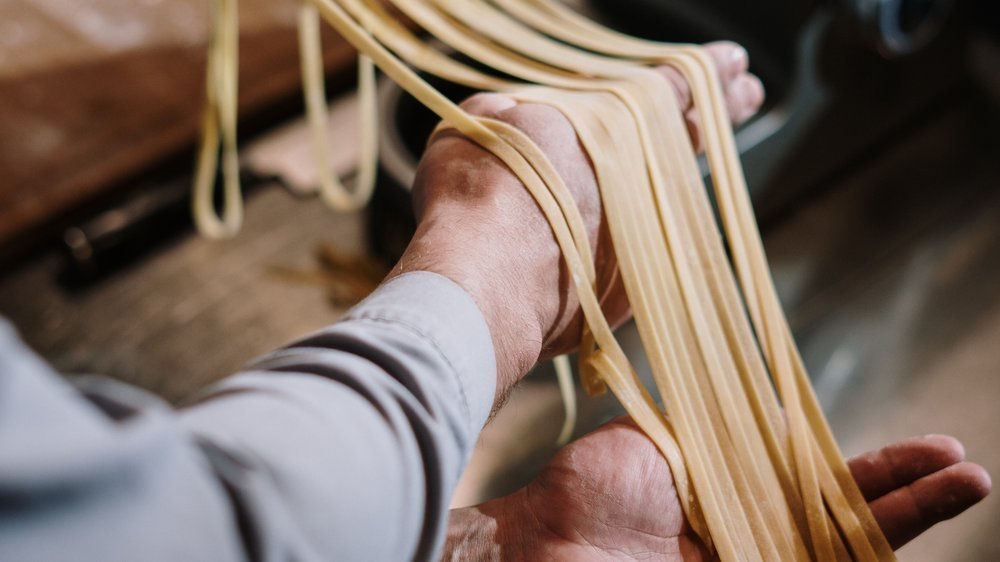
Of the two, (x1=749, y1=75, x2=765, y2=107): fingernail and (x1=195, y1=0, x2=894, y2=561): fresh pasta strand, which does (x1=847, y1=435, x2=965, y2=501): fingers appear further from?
(x1=749, y1=75, x2=765, y2=107): fingernail

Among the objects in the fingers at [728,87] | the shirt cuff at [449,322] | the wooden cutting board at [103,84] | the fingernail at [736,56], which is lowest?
the wooden cutting board at [103,84]

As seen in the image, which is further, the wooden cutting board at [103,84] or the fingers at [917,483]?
the wooden cutting board at [103,84]

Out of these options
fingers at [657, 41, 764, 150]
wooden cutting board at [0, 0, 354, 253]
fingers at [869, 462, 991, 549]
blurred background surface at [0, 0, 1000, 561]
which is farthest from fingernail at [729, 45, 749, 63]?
wooden cutting board at [0, 0, 354, 253]

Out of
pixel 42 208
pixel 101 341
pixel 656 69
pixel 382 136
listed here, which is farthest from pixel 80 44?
pixel 656 69

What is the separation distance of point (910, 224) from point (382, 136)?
715 mm

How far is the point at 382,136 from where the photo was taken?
0.84m

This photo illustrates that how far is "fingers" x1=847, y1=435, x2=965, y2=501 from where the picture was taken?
22.4 inches

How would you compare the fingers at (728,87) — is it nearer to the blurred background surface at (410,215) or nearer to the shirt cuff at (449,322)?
the blurred background surface at (410,215)

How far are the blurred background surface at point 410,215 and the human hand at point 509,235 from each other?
0.17m

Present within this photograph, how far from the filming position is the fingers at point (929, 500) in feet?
1.77

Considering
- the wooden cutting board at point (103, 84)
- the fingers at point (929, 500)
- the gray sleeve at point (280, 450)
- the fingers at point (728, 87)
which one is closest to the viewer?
the gray sleeve at point (280, 450)

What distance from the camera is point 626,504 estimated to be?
556mm

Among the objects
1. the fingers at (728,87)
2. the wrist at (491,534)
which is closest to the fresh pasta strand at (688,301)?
the fingers at (728,87)

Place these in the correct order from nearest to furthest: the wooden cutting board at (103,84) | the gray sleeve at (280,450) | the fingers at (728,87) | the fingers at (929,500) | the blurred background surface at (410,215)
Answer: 1. the gray sleeve at (280,450)
2. the fingers at (929,500)
3. the fingers at (728,87)
4. the blurred background surface at (410,215)
5. the wooden cutting board at (103,84)
